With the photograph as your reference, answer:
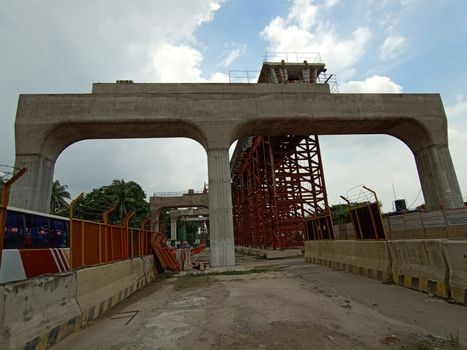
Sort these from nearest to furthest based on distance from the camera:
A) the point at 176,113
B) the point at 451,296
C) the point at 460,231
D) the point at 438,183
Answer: the point at 451,296 < the point at 460,231 < the point at 176,113 < the point at 438,183

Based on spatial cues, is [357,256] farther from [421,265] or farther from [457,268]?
[457,268]

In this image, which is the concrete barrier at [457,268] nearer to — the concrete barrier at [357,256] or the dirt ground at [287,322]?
the dirt ground at [287,322]

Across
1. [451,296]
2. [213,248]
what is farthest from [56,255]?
[451,296]

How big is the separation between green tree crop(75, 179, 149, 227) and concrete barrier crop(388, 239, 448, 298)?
4504cm

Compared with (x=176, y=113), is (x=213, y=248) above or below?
below

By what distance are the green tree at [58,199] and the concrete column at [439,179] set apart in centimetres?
4496

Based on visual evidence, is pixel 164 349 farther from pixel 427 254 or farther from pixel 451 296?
pixel 427 254

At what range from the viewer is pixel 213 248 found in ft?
50.9

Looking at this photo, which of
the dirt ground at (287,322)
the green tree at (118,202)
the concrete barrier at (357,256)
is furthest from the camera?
the green tree at (118,202)

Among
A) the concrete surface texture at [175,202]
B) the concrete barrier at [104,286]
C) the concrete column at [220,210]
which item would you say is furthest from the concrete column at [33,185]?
the concrete surface texture at [175,202]

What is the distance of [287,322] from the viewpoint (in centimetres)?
504

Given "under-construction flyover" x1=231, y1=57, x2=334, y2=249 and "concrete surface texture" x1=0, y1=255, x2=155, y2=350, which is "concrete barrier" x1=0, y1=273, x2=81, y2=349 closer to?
"concrete surface texture" x1=0, y1=255, x2=155, y2=350

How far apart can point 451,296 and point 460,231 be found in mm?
11092

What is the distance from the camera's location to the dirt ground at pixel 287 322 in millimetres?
4086
